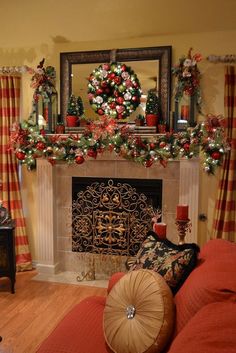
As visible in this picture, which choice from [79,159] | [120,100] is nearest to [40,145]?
[79,159]

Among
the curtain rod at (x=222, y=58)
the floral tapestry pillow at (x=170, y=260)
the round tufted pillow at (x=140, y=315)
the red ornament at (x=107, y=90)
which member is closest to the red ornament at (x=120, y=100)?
the red ornament at (x=107, y=90)

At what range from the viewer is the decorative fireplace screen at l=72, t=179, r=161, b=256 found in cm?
374

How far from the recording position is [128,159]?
3.60 meters

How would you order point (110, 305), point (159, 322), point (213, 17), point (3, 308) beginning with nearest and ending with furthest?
1. point (159, 322)
2. point (110, 305)
3. point (3, 308)
4. point (213, 17)

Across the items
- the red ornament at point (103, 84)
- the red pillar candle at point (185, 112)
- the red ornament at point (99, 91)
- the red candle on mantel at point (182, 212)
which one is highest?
the red ornament at point (103, 84)

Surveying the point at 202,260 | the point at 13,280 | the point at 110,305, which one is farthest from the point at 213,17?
the point at 13,280

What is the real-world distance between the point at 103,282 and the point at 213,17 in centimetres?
298

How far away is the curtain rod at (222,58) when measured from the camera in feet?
11.1

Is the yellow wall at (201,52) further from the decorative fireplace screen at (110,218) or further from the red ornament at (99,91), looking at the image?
the decorative fireplace screen at (110,218)

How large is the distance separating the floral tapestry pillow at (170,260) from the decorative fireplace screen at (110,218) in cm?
155

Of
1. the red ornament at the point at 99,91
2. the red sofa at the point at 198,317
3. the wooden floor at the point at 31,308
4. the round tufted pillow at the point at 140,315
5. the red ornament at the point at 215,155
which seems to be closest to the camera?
the red sofa at the point at 198,317

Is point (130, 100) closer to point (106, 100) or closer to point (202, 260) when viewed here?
point (106, 100)

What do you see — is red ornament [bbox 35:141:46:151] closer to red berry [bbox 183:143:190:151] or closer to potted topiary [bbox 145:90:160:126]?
potted topiary [bbox 145:90:160:126]

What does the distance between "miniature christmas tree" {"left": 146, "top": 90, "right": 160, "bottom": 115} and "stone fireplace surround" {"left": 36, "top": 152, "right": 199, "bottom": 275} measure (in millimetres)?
566
